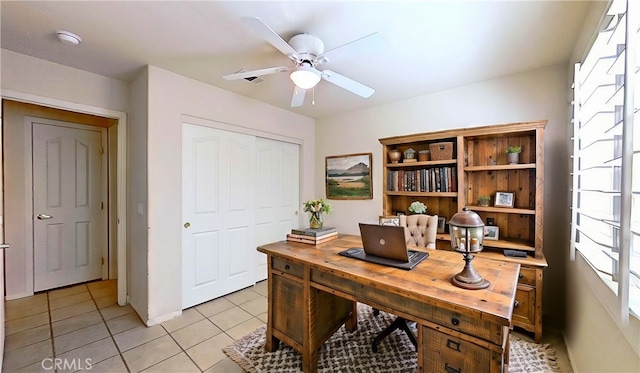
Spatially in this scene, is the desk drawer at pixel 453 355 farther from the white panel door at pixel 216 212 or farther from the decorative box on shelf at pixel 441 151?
the white panel door at pixel 216 212

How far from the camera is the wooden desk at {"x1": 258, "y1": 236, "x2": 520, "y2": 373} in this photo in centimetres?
106

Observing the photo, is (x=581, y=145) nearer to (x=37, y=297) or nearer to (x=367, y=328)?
(x=367, y=328)

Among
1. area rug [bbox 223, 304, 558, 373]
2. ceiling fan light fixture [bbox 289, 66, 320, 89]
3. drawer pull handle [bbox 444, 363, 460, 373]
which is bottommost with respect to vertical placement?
area rug [bbox 223, 304, 558, 373]

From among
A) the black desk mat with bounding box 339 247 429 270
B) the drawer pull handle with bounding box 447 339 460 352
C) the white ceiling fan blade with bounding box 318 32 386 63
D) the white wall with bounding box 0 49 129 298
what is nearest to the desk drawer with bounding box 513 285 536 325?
the black desk mat with bounding box 339 247 429 270

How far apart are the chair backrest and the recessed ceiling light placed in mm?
3024

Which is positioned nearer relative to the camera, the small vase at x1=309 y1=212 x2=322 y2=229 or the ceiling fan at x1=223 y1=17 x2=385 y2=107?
the ceiling fan at x1=223 y1=17 x2=385 y2=107

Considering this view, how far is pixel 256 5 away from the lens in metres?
1.57

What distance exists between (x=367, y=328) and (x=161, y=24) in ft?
9.38

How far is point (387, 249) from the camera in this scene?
1.57 meters

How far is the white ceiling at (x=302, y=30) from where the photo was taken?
5.23 ft

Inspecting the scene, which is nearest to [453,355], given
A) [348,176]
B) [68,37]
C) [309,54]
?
[309,54]

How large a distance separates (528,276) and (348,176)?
2.28 meters

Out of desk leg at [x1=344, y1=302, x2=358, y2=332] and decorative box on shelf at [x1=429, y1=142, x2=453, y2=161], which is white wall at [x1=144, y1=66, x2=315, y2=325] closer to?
desk leg at [x1=344, y1=302, x2=358, y2=332]

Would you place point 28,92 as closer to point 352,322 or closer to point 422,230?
point 352,322
